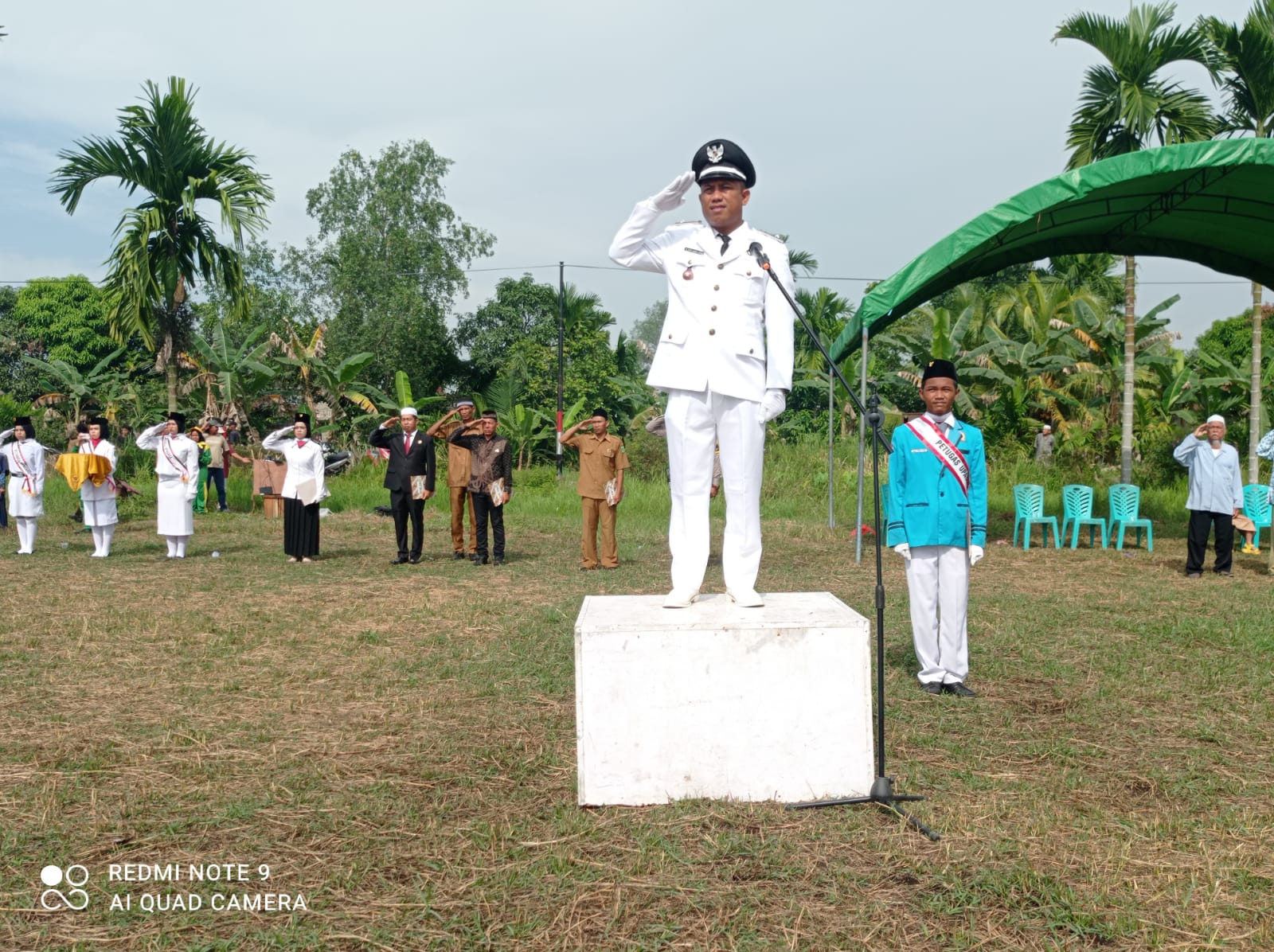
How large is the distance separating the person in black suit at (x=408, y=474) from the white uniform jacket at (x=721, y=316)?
8443 millimetres

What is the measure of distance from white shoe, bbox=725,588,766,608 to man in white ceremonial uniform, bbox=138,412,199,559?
1029 centimetres

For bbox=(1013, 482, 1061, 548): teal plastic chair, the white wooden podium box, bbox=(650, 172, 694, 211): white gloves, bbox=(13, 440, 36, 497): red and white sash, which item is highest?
bbox=(650, 172, 694, 211): white gloves

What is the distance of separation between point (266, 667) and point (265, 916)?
3755 mm

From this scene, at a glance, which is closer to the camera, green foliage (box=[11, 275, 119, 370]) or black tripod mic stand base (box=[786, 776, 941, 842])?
black tripod mic stand base (box=[786, 776, 941, 842])

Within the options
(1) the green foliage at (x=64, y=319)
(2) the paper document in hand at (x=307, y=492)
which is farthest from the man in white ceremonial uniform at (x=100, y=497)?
(1) the green foliage at (x=64, y=319)

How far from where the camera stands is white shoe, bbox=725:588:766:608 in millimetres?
4422

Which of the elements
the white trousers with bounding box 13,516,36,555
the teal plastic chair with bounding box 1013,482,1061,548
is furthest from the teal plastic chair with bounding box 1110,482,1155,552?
the white trousers with bounding box 13,516,36,555

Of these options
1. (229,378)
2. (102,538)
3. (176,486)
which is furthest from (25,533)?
(229,378)

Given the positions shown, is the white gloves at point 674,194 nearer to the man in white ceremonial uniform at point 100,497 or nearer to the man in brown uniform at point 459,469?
the man in brown uniform at point 459,469

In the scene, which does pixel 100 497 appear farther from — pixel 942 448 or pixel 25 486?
pixel 942 448

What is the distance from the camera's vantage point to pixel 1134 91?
14492mm

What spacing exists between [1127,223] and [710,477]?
35.1 feet

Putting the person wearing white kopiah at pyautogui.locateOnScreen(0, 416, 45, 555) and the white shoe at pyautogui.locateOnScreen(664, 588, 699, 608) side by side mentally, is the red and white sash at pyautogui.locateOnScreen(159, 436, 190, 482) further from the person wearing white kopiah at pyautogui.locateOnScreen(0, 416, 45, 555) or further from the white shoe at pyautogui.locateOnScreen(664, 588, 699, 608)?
the white shoe at pyautogui.locateOnScreen(664, 588, 699, 608)

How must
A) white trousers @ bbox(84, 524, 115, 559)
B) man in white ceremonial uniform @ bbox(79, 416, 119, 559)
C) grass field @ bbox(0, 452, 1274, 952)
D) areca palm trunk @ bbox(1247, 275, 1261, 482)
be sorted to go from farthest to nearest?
1. areca palm trunk @ bbox(1247, 275, 1261, 482)
2. white trousers @ bbox(84, 524, 115, 559)
3. man in white ceremonial uniform @ bbox(79, 416, 119, 559)
4. grass field @ bbox(0, 452, 1274, 952)
